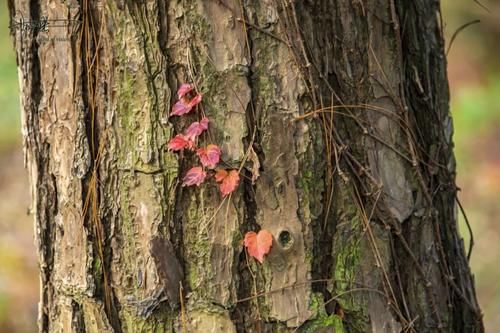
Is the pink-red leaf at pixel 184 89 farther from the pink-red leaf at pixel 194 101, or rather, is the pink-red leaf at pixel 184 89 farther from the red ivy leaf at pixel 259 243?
the red ivy leaf at pixel 259 243

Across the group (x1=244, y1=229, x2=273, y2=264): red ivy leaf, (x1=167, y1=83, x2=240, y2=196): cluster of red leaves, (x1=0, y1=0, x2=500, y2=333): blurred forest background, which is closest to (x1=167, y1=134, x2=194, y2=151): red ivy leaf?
(x1=167, y1=83, x2=240, y2=196): cluster of red leaves

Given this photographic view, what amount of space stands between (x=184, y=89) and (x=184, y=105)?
37 millimetres

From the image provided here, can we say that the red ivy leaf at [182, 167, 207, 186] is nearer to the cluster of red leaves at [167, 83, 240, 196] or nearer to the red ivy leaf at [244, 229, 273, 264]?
the cluster of red leaves at [167, 83, 240, 196]

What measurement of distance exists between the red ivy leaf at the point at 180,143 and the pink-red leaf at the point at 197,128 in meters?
0.01

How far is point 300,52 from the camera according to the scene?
1746mm

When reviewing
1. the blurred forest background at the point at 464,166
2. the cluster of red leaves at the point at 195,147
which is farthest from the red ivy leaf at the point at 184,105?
the blurred forest background at the point at 464,166

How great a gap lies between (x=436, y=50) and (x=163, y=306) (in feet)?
3.46

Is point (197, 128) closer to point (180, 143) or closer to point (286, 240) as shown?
point (180, 143)

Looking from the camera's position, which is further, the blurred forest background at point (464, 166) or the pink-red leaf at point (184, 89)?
the blurred forest background at point (464, 166)

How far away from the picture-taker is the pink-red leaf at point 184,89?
1731 millimetres

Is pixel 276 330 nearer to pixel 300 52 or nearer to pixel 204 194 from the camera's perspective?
pixel 204 194

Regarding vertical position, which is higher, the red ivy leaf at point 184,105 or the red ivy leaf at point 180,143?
the red ivy leaf at point 184,105

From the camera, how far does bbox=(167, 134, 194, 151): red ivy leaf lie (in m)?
1.73

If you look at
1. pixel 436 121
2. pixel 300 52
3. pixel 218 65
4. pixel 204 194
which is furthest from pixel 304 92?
pixel 436 121
